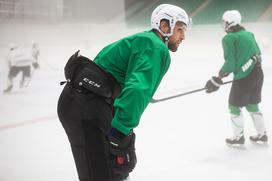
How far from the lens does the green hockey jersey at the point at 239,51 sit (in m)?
2.38

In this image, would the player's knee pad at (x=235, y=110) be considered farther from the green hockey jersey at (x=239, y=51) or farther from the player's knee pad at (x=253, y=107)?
the green hockey jersey at (x=239, y=51)

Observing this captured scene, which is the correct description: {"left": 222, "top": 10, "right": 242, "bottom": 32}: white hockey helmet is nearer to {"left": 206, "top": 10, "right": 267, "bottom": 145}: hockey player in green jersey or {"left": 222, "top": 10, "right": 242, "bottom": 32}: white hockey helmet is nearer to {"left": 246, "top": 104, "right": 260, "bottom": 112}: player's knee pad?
{"left": 206, "top": 10, "right": 267, "bottom": 145}: hockey player in green jersey

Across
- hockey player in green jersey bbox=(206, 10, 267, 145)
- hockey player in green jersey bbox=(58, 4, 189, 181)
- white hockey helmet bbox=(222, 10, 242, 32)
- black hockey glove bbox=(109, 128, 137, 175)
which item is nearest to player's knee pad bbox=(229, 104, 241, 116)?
hockey player in green jersey bbox=(206, 10, 267, 145)

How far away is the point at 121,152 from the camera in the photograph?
1.18m

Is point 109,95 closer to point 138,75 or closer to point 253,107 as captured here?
point 138,75

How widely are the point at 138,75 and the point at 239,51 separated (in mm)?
1491

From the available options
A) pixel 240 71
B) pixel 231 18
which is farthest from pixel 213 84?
pixel 231 18

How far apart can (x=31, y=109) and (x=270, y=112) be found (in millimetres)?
2007

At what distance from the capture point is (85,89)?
1228mm

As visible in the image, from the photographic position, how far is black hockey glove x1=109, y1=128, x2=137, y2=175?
3.75ft

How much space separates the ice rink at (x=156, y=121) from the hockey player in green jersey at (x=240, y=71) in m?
0.16

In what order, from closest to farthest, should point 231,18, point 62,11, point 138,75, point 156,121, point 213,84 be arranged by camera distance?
point 138,75 → point 231,18 → point 213,84 → point 62,11 → point 156,121

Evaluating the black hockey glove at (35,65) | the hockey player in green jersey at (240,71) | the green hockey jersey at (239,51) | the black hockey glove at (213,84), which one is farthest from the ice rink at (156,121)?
the green hockey jersey at (239,51)

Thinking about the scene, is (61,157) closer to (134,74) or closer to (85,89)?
(85,89)
